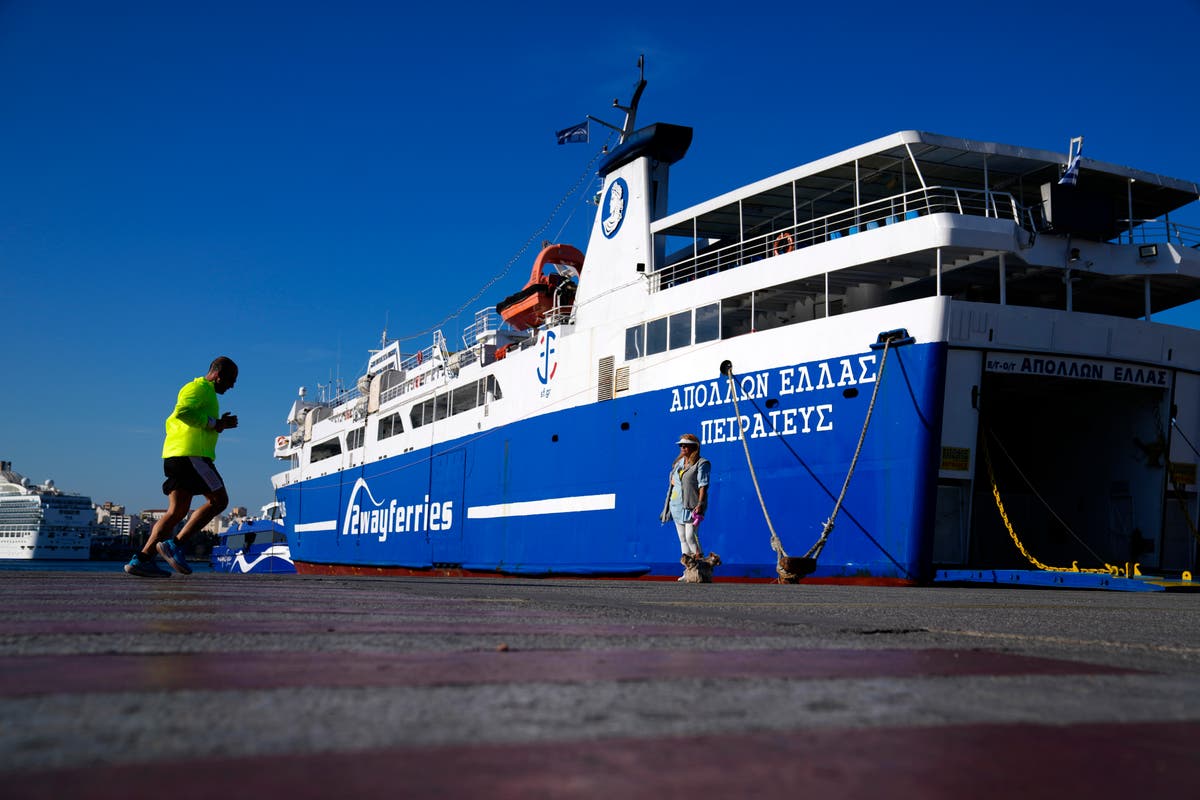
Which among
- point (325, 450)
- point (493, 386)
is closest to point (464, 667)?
point (493, 386)

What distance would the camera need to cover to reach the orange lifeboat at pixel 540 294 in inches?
809

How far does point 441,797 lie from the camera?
828mm

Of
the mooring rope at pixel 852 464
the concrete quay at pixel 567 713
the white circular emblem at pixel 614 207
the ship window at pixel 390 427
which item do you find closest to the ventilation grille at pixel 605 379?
the white circular emblem at pixel 614 207

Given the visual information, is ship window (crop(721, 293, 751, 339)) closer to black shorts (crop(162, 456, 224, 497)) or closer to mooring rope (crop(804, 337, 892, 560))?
mooring rope (crop(804, 337, 892, 560))

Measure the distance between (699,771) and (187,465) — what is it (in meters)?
5.74

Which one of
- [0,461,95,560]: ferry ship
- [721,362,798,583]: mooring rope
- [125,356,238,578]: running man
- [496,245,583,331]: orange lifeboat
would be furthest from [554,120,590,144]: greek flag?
[0,461,95,560]: ferry ship

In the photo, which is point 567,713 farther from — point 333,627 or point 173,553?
point 173,553

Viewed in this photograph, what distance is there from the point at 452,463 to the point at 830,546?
10.1 meters

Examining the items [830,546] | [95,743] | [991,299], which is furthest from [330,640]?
[991,299]

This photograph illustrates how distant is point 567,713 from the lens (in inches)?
48.5

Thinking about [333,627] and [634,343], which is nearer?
[333,627]

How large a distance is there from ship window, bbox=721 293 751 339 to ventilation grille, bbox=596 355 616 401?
82.4 inches

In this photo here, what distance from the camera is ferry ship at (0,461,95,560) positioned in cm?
9044

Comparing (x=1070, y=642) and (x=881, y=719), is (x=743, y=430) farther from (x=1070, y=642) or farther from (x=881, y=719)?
(x=881, y=719)
